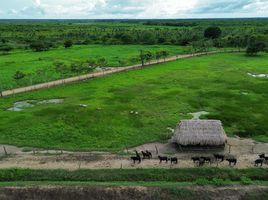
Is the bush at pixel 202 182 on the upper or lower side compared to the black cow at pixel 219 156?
lower

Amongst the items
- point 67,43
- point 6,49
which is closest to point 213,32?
point 67,43

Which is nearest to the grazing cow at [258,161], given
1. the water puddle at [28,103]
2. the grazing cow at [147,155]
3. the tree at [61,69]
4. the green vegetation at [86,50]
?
the grazing cow at [147,155]

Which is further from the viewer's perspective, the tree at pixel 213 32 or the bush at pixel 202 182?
the tree at pixel 213 32

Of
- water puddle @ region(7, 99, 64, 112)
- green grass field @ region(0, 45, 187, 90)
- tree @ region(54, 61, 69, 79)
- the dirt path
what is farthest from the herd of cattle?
tree @ region(54, 61, 69, 79)

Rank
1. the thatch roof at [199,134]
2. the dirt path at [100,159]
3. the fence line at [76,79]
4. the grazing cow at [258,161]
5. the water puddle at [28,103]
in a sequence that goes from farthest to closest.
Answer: the fence line at [76,79]
the water puddle at [28,103]
the thatch roof at [199,134]
the dirt path at [100,159]
the grazing cow at [258,161]

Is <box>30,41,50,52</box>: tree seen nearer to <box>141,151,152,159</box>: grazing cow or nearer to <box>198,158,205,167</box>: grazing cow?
<box>141,151,152,159</box>: grazing cow

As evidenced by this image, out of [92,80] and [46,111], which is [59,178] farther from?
[92,80]

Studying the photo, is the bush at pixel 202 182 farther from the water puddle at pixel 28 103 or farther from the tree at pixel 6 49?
the tree at pixel 6 49

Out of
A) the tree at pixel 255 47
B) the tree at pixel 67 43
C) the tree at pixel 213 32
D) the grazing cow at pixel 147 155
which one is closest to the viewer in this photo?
the grazing cow at pixel 147 155
